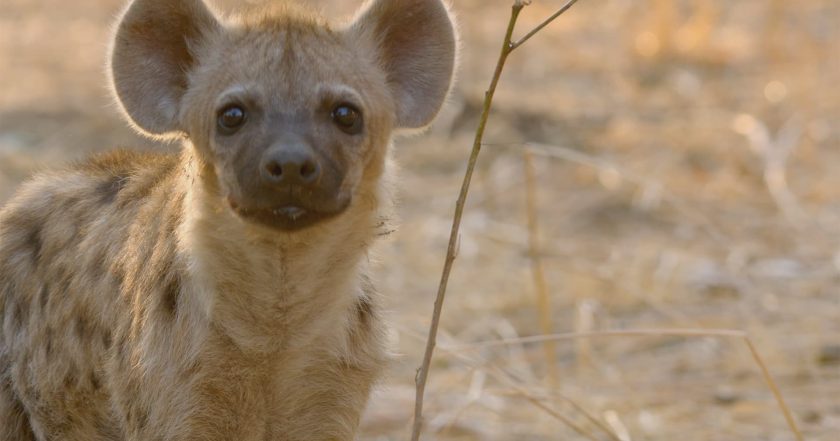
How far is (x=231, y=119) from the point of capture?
3277 mm

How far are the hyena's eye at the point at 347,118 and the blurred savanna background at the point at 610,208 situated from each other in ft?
1.72

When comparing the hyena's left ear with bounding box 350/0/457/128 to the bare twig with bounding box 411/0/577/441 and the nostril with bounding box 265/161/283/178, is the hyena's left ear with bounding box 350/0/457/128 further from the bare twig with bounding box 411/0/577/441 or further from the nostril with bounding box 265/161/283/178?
the nostril with bounding box 265/161/283/178

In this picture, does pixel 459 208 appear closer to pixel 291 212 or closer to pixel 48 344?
pixel 291 212

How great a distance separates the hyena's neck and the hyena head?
0.07 m

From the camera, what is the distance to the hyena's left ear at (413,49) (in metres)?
3.65

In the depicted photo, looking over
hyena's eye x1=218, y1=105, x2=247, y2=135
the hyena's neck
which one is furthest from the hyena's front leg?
hyena's eye x1=218, y1=105, x2=247, y2=135

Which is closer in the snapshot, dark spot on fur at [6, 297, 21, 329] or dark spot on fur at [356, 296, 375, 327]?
dark spot on fur at [356, 296, 375, 327]

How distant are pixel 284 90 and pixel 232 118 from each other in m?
0.13

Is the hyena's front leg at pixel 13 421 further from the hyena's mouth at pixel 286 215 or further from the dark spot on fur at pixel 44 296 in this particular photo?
the hyena's mouth at pixel 286 215

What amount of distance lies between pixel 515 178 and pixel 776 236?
1198 millimetres

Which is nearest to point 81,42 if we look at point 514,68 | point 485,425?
point 514,68

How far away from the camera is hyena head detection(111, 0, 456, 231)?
10.4 ft

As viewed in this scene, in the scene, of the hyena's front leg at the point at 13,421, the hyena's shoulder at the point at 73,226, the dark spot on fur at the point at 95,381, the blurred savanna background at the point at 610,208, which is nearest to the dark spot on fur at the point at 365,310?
the blurred savanna background at the point at 610,208

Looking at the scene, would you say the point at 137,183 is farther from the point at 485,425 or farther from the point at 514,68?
the point at 514,68
